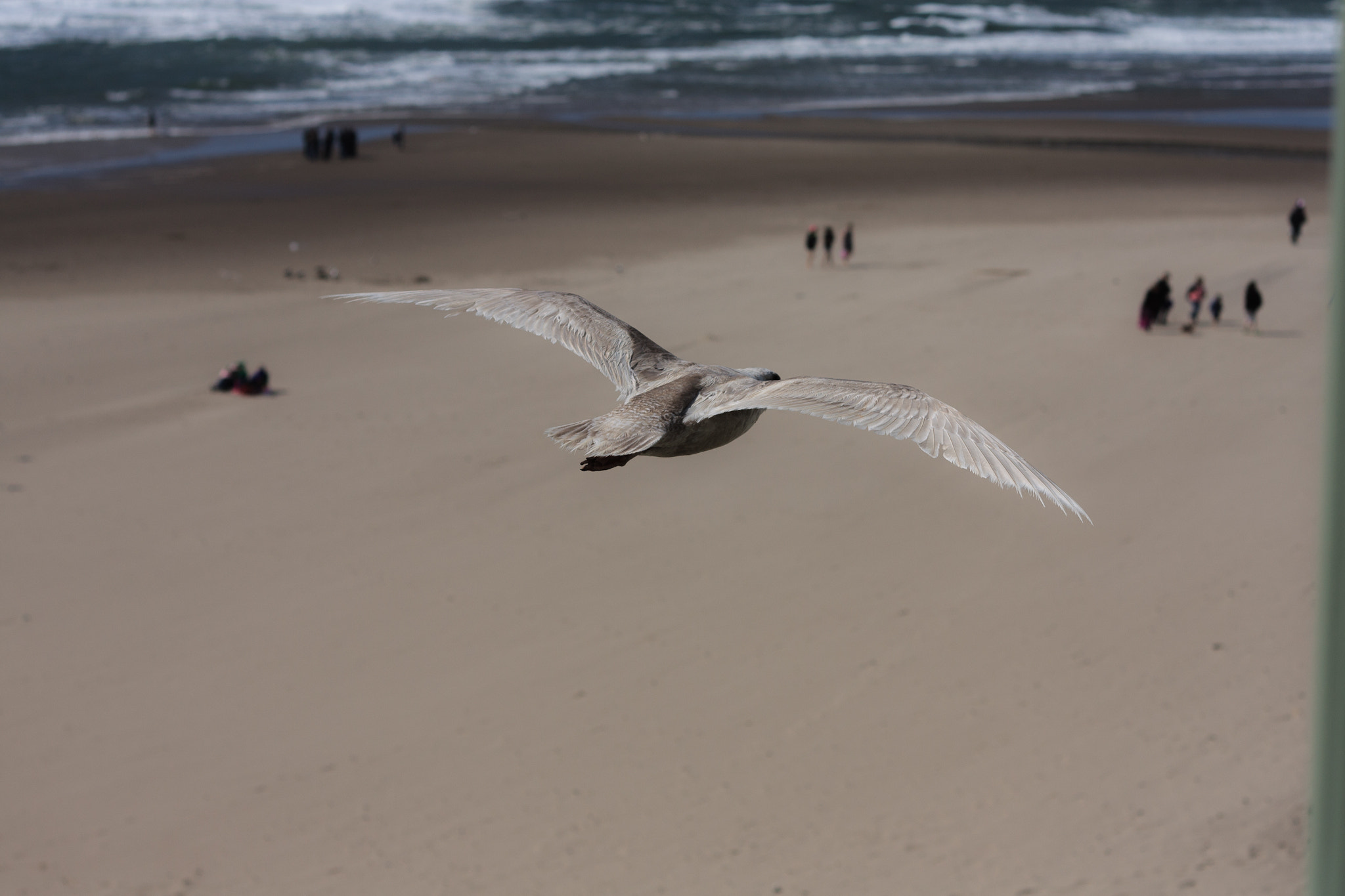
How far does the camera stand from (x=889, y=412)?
16.8 ft

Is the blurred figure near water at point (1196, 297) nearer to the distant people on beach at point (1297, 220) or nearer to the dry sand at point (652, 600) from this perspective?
the dry sand at point (652, 600)

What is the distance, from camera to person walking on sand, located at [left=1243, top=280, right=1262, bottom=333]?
28141mm

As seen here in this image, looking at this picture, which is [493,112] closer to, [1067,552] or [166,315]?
[166,315]

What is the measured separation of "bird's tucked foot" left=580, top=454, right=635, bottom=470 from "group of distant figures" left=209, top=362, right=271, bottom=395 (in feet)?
75.2

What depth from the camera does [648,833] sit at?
15180mm

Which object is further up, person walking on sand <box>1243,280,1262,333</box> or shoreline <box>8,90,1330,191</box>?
shoreline <box>8,90,1330,191</box>

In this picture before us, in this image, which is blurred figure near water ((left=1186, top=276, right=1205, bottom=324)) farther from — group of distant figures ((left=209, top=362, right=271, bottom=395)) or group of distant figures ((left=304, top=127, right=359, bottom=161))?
group of distant figures ((left=304, top=127, right=359, bottom=161))

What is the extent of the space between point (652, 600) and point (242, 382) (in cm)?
1245

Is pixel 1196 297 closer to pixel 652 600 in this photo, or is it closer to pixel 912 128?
pixel 652 600

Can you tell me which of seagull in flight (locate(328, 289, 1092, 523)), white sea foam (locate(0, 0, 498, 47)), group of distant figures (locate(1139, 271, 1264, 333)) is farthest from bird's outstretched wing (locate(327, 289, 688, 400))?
white sea foam (locate(0, 0, 498, 47))

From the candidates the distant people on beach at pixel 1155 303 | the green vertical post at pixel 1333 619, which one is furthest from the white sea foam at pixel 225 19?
the green vertical post at pixel 1333 619

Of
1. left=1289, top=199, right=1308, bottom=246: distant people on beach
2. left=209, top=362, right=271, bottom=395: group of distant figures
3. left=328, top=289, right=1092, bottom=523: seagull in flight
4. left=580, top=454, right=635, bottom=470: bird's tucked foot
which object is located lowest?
left=209, top=362, right=271, bottom=395: group of distant figures

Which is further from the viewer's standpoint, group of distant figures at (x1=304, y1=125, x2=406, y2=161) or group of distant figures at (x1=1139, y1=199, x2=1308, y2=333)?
group of distant figures at (x1=304, y1=125, x2=406, y2=161)


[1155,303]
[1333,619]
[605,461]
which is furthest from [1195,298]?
[1333,619]
